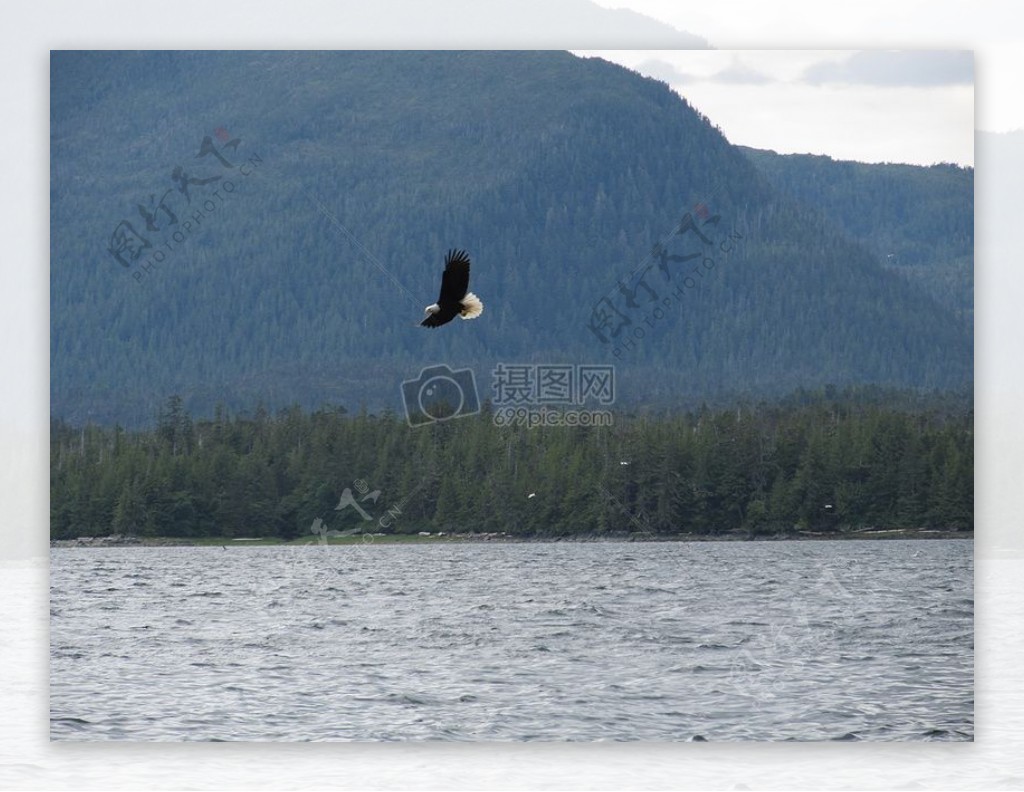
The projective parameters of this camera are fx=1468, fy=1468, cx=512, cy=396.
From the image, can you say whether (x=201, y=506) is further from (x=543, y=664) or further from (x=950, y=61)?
(x=950, y=61)

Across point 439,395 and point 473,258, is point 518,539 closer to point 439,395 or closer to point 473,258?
point 439,395

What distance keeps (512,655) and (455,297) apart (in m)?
7.96

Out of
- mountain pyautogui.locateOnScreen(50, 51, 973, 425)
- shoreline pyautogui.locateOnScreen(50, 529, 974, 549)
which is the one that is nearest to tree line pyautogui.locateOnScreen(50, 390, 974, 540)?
shoreline pyautogui.locateOnScreen(50, 529, 974, 549)

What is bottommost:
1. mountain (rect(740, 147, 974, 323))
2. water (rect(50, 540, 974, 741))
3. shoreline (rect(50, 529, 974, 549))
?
shoreline (rect(50, 529, 974, 549))

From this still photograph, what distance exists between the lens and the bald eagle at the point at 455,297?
11383 mm

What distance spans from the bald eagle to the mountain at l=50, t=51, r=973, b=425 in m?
26.2

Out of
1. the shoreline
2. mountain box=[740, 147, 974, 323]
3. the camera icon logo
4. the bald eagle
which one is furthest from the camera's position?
the camera icon logo

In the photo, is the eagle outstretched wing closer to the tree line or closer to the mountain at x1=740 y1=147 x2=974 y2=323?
the mountain at x1=740 y1=147 x2=974 y2=323

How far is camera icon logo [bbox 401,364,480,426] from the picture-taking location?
5300 centimetres

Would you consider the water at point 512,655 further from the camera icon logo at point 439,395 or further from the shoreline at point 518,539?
the camera icon logo at point 439,395

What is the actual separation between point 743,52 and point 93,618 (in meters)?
12.9

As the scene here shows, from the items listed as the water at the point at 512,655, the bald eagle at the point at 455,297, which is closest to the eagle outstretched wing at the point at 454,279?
the bald eagle at the point at 455,297

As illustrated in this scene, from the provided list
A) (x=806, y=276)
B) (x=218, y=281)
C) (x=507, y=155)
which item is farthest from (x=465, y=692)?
(x=507, y=155)

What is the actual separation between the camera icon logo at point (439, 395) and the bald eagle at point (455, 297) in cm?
3742
